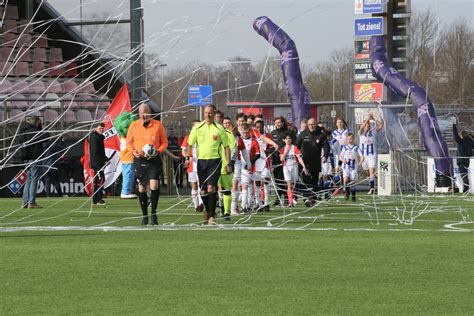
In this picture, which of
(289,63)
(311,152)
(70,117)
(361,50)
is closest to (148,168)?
(311,152)

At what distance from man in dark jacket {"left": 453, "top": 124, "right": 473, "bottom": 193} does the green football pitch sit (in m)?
15.8

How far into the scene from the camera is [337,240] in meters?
16.6

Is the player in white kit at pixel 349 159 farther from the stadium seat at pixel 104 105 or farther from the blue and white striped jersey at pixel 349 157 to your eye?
the stadium seat at pixel 104 105

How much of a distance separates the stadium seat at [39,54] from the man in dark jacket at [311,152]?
17159 millimetres

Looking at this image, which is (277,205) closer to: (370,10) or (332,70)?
(370,10)

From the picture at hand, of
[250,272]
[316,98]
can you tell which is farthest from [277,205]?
[316,98]

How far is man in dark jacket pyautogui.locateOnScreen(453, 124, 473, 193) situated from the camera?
37.8m

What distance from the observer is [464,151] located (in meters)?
38.0

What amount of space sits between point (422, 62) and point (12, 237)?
1134 inches

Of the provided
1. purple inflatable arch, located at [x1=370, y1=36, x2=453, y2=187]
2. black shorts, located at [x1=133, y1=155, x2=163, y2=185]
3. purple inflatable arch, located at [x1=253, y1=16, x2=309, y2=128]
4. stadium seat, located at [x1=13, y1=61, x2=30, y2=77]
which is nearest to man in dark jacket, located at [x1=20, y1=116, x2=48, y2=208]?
black shorts, located at [x1=133, y1=155, x2=163, y2=185]

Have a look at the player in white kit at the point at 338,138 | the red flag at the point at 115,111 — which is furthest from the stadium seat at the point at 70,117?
the player in white kit at the point at 338,138

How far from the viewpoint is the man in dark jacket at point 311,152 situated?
2795cm

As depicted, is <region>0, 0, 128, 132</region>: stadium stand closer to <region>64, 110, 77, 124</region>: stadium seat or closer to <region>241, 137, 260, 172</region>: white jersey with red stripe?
<region>64, 110, 77, 124</region>: stadium seat

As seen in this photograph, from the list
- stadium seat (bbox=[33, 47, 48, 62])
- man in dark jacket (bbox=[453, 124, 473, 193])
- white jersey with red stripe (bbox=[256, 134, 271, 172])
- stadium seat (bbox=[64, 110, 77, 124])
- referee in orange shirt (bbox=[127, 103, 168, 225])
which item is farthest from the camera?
stadium seat (bbox=[33, 47, 48, 62])
